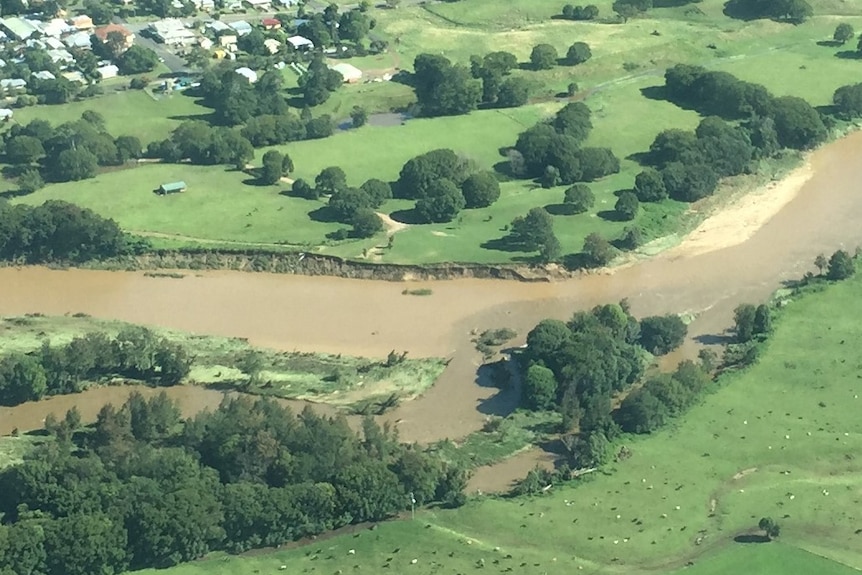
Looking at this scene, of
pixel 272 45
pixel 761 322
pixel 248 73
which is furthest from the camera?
pixel 272 45

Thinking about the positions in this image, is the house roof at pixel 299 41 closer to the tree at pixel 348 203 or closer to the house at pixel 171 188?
the house at pixel 171 188

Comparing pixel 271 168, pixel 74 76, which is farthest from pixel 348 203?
pixel 74 76

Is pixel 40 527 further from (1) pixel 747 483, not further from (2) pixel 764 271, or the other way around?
(2) pixel 764 271

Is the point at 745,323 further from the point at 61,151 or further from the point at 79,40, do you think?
the point at 79,40

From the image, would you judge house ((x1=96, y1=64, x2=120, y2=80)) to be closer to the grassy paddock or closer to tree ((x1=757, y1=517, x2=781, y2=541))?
the grassy paddock

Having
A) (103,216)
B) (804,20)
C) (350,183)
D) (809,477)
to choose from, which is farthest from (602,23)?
(809,477)

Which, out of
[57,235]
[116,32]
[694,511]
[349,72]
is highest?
[116,32]
